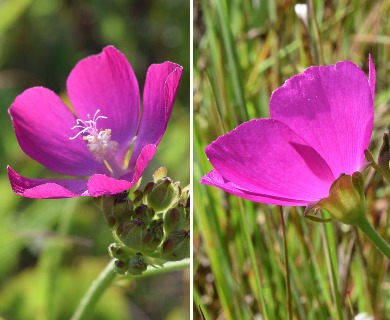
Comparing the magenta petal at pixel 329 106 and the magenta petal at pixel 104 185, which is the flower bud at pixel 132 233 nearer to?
the magenta petal at pixel 104 185

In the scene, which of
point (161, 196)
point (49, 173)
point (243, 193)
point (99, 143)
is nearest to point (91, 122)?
point (99, 143)

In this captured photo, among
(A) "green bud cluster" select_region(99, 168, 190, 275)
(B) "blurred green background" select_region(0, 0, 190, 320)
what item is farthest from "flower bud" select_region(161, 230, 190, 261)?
(B) "blurred green background" select_region(0, 0, 190, 320)

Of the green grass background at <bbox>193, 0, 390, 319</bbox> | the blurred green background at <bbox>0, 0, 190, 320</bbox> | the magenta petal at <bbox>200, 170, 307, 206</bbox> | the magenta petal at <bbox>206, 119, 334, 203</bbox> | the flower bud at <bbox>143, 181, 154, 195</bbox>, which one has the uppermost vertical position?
the magenta petal at <bbox>206, 119, 334, 203</bbox>

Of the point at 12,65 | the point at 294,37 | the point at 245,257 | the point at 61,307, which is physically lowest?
the point at 61,307

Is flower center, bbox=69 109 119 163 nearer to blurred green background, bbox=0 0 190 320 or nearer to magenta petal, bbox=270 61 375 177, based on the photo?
blurred green background, bbox=0 0 190 320

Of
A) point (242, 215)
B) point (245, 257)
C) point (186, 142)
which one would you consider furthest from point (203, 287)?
point (186, 142)

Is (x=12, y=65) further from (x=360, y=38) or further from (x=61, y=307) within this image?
(x=360, y=38)
